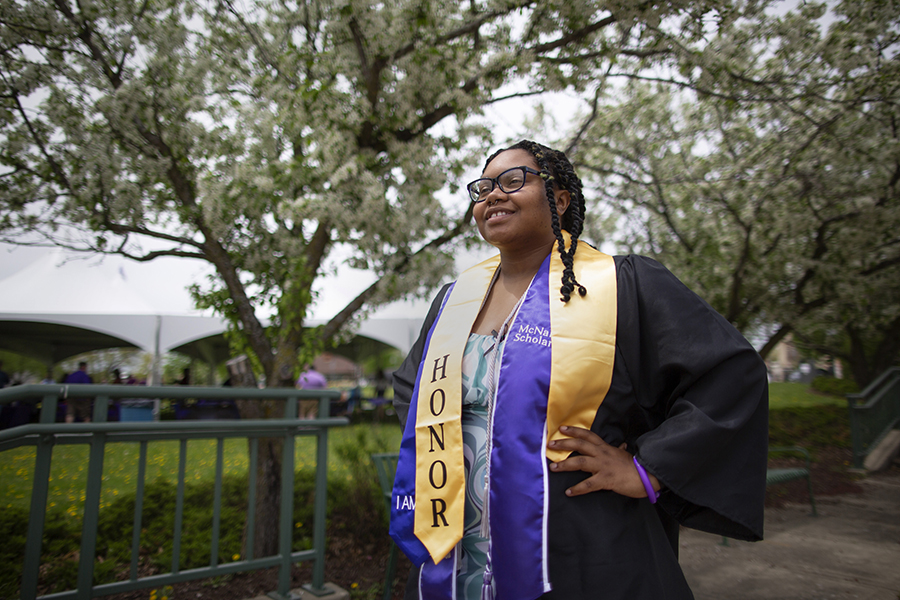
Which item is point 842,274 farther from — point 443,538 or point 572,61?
point 443,538

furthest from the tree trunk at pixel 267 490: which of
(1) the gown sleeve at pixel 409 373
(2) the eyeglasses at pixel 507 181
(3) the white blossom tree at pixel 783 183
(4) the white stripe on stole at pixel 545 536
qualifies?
(3) the white blossom tree at pixel 783 183

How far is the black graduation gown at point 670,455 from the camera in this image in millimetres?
1252

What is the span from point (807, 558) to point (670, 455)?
14.1ft

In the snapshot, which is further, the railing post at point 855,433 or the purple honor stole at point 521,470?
the railing post at point 855,433

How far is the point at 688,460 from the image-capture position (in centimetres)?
125

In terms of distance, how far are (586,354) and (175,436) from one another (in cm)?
226

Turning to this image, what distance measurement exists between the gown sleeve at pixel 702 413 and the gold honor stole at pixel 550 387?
0.09 meters

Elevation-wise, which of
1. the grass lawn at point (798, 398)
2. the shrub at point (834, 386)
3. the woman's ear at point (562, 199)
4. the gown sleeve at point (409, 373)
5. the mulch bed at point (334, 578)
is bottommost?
the mulch bed at point (334, 578)

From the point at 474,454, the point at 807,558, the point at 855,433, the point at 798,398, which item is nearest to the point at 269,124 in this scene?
the point at 474,454

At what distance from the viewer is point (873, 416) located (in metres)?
8.21

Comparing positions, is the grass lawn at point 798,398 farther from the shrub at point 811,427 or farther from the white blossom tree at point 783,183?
the white blossom tree at point 783,183

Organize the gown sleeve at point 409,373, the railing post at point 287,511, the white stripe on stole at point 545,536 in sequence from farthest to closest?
the railing post at point 287,511 < the gown sleeve at point 409,373 < the white stripe on stole at point 545,536

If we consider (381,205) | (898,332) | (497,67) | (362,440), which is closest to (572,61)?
(497,67)

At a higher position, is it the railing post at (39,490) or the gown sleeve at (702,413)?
the gown sleeve at (702,413)
